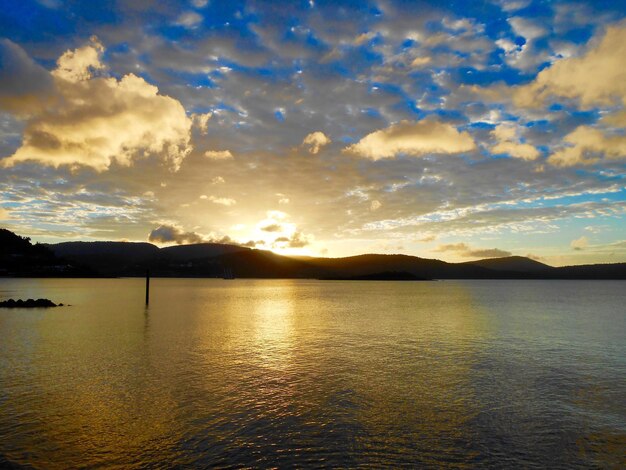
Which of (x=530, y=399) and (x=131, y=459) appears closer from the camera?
(x=131, y=459)

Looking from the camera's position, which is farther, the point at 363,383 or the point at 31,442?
the point at 363,383

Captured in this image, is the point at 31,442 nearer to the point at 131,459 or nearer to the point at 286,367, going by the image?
the point at 131,459

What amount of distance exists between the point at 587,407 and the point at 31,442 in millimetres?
27209

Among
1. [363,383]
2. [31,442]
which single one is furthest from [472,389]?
[31,442]

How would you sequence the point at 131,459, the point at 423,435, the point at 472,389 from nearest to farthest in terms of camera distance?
1. the point at 131,459
2. the point at 423,435
3. the point at 472,389

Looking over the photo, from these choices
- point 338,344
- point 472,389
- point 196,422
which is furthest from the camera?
point 338,344

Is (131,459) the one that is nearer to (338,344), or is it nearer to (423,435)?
(423,435)

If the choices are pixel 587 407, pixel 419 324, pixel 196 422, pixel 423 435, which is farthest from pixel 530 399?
pixel 419 324

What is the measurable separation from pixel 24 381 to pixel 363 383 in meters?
21.8

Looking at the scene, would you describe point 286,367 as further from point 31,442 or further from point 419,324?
point 419,324

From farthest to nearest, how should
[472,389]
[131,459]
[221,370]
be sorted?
1. [221,370]
2. [472,389]
3. [131,459]

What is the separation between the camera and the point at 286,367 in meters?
31.2

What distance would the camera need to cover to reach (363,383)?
26.3m

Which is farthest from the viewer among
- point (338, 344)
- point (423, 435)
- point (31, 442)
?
point (338, 344)
